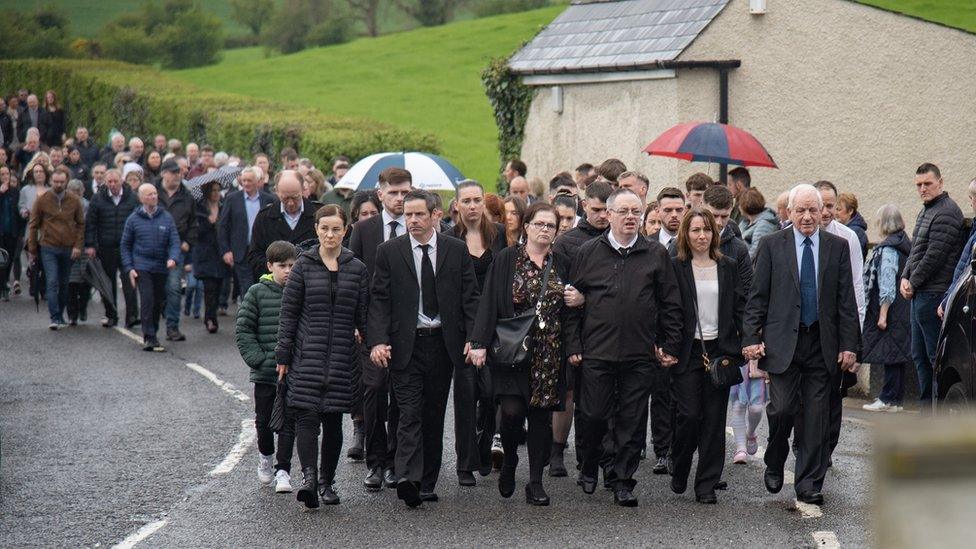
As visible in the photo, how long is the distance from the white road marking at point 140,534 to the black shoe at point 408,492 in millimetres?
1466

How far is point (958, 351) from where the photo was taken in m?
8.94

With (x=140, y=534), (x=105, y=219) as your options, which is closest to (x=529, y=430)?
(x=140, y=534)

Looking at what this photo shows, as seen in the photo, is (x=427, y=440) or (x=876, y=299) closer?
(x=427, y=440)

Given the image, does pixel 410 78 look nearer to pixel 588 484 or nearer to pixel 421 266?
pixel 421 266

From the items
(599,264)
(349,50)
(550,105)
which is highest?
(349,50)

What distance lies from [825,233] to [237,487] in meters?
4.26

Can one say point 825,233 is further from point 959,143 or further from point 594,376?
point 959,143

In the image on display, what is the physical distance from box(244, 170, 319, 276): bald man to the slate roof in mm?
10110

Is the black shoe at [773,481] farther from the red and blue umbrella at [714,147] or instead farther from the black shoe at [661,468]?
the red and blue umbrella at [714,147]

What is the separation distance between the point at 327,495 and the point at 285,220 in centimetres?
441

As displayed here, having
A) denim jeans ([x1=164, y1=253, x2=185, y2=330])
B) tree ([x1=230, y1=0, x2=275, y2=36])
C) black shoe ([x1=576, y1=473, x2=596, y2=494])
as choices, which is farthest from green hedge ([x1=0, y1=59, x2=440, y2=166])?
tree ([x1=230, y1=0, x2=275, y2=36])

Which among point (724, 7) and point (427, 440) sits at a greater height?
point (724, 7)

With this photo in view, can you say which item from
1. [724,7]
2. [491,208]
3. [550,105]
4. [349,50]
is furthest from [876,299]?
[349,50]

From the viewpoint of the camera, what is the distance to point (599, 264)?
30.6ft
